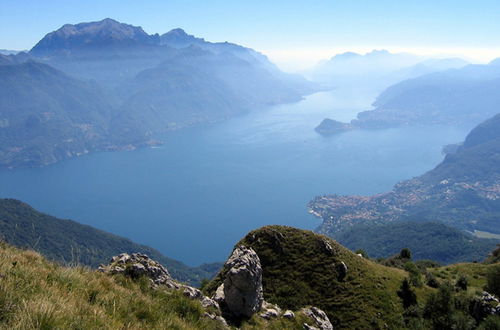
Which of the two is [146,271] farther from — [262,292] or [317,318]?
[317,318]

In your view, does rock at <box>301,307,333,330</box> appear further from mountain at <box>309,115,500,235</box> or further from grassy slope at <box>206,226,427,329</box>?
mountain at <box>309,115,500,235</box>

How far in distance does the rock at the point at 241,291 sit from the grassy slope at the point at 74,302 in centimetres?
415

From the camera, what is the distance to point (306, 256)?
23906 mm

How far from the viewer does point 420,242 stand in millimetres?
103188

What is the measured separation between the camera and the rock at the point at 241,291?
469 inches

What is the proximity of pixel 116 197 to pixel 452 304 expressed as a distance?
17497 cm

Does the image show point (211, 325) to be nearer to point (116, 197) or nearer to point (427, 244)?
point (427, 244)

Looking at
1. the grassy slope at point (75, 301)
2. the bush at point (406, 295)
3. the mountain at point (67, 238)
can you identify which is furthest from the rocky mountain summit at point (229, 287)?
the mountain at point (67, 238)

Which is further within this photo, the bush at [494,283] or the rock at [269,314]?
the bush at [494,283]

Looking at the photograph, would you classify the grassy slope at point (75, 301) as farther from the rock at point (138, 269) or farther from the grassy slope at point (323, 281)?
the grassy slope at point (323, 281)

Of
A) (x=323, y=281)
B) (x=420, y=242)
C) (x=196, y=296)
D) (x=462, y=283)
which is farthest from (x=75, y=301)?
(x=420, y=242)

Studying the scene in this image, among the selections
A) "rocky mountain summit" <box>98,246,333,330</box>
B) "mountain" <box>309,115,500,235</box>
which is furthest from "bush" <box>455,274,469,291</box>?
"mountain" <box>309,115,500,235</box>

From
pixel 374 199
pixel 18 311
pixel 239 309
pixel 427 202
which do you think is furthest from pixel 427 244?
pixel 18 311

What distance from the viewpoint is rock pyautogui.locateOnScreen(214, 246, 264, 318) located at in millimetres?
11906
